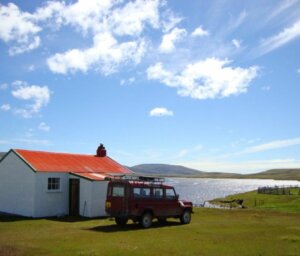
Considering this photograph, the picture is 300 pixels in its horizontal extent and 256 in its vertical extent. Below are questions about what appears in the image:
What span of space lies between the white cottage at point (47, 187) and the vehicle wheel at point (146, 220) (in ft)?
18.0

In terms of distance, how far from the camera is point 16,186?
1209 inches

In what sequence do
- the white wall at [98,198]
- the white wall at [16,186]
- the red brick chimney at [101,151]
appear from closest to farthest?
the white wall at [98,198] < the white wall at [16,186] < the red brick chimney at [101,151]

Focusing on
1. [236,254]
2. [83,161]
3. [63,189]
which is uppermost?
[83,161]

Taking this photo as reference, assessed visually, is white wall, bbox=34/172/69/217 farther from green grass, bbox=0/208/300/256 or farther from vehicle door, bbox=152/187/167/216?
vehicle door, bbox=152/187/167/216

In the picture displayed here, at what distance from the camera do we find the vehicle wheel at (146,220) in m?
23.3

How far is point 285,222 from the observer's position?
26.5 meters

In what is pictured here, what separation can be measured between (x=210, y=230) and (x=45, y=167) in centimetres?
1329

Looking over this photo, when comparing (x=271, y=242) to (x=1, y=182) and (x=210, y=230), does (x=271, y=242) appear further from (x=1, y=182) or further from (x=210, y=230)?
(x=1, y=182)

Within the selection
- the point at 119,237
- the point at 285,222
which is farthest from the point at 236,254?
the point at 285,222

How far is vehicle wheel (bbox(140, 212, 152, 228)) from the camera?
76.3 feet

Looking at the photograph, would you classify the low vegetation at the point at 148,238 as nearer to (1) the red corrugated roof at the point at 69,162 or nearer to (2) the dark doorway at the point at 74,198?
(2) the dark doorway at the point at 74,198

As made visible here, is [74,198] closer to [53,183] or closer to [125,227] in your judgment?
[53,183]

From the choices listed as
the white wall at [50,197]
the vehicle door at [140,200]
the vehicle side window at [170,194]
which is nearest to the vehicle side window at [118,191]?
the vehicle door at [140,200]

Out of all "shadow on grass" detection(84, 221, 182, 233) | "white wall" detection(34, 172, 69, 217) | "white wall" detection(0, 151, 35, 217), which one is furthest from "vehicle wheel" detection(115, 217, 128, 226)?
"white wall" detection(0, 151, 35, 217)
